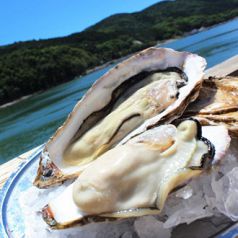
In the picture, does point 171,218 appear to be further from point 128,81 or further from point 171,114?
point 128,81

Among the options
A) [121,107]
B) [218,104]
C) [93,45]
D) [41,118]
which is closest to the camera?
[218,104]

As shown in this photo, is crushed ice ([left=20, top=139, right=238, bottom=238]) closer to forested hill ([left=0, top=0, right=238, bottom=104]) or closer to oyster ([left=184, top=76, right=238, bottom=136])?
oyster ([left=184, top=76, right=238, bottom=136])

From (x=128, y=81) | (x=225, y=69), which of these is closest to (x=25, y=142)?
(x=225, y=69)

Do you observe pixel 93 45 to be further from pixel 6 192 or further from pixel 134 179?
pixel 134 179

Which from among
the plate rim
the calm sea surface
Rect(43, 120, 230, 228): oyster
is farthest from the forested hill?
Rect(43, 120, 230, 228): oyster

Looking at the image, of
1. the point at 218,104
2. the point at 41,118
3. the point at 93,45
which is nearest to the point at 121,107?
the point at 218,104
